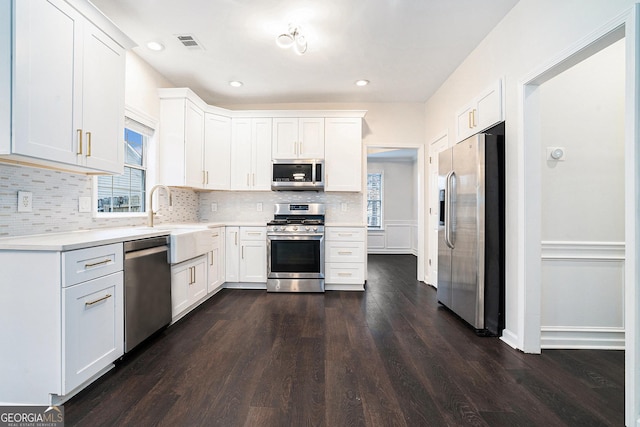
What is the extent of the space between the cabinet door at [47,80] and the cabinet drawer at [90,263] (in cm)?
60

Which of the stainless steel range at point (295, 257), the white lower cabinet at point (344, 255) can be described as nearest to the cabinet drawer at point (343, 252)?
the white lower cabinet at point (344, 255)

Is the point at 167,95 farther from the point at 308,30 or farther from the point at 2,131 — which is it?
the point at 2,131

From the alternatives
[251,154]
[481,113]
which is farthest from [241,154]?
[481,113]

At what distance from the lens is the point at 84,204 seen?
2338 millimetres

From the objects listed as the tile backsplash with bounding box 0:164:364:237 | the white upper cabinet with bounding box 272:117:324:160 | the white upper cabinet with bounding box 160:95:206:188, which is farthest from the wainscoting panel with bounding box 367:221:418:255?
the white upper cabinet with bounding box 160:95:206:188

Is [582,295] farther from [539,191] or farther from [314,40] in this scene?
[314,40]

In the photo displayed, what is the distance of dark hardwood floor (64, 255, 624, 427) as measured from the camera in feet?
4.78

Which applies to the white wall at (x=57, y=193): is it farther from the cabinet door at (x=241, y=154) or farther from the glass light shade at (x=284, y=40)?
the glass light shade at (x=284, y=40)

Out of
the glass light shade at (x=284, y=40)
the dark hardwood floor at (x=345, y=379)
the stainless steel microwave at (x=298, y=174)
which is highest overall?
the glass light shade at (x=284, y=40)

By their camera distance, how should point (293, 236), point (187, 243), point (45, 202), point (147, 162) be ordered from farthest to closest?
point (293, 236)
point (147, 162)
point (187, 243)
point (45, 202)

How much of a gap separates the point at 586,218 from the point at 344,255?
2434mm

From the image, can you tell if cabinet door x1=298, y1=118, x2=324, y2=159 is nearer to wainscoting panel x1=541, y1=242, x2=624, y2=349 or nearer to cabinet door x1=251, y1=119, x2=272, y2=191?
cabinet door x1=251, y1=119, x2=272, y2=191

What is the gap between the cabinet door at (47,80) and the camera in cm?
148

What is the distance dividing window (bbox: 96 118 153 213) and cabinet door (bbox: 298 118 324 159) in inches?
73.2
